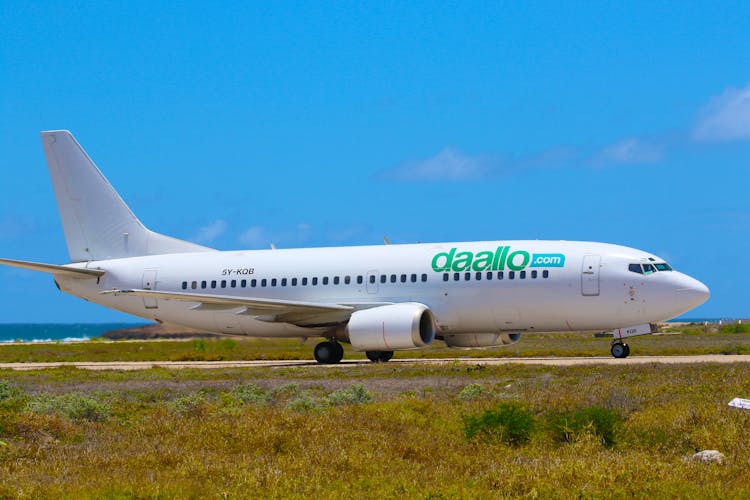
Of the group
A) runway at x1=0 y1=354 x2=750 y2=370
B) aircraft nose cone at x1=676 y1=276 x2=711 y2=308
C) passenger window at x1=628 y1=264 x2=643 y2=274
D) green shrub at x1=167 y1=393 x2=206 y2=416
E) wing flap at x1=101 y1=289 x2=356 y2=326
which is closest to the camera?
green shrub at x1=167 y1=393 x2=206 y2=416

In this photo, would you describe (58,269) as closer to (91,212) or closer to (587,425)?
(91,212)

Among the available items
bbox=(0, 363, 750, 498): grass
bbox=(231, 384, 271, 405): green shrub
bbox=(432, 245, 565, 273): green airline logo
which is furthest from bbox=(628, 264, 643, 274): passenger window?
bbox=(231, 384, 271, 405): green shrub

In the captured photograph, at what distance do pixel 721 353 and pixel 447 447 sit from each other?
2313cm

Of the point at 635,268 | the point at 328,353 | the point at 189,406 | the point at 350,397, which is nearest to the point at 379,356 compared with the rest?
the point at 328,353

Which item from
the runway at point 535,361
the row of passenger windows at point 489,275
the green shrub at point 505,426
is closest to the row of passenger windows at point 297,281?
the row of passenger windows at point 489,275

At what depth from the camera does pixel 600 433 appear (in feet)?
38.1

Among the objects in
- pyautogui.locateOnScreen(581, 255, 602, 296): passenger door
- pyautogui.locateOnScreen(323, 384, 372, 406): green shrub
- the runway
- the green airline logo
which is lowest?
pyautogui.locateOnScreen(323, 384, 372, 406): green shrub

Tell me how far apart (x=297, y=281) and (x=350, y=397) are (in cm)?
1718

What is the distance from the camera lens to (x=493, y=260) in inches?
1176

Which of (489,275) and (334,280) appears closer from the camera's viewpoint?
(489,275)

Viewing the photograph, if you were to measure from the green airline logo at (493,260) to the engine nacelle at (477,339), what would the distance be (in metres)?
2.58

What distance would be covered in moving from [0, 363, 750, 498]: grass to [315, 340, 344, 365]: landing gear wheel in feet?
44.2

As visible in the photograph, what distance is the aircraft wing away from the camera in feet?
102

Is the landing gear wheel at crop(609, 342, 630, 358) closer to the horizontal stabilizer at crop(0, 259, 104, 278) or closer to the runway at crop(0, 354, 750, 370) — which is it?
the runway at crop(0, 354, 750, 370)
